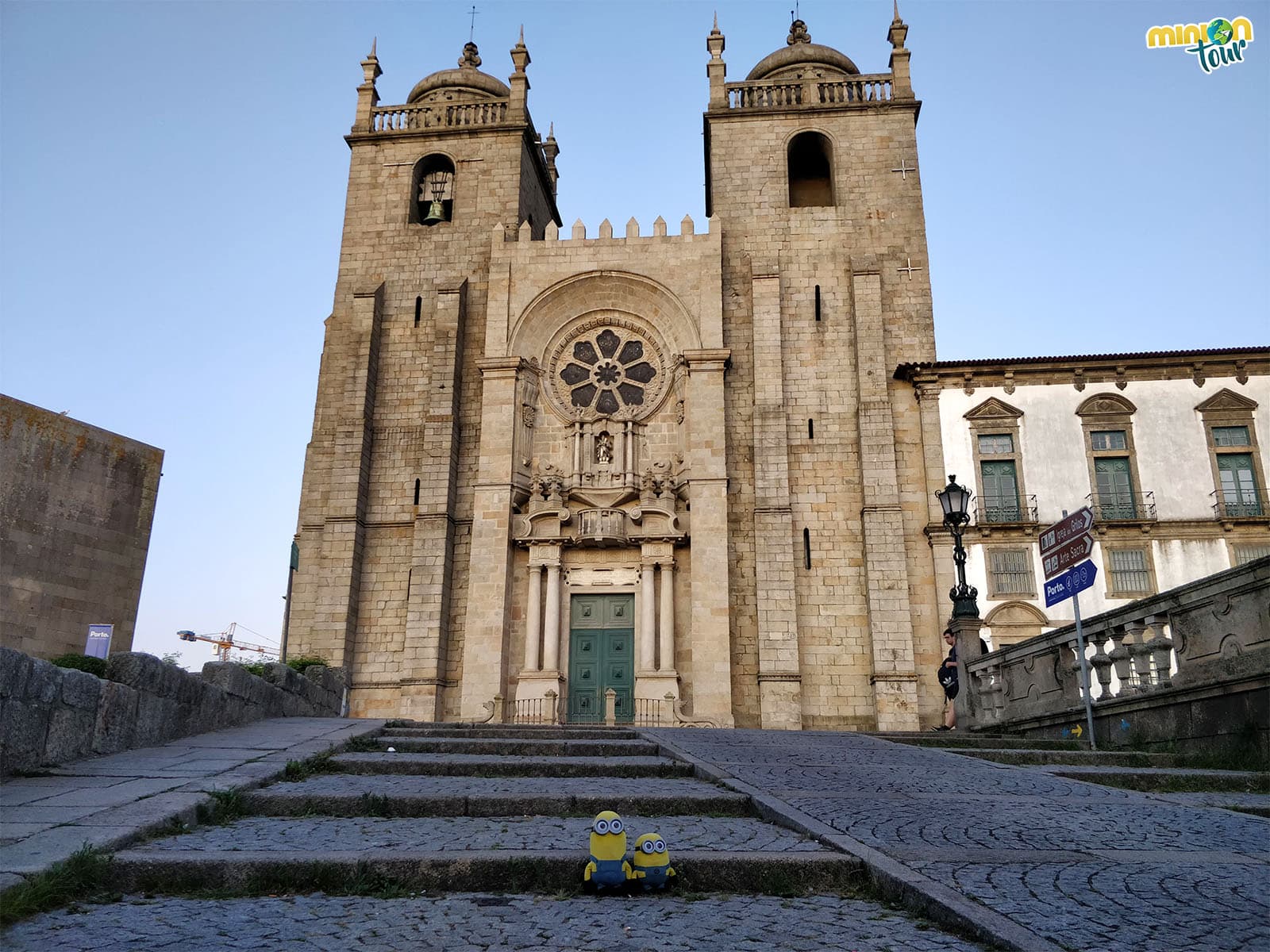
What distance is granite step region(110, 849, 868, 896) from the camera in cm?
453

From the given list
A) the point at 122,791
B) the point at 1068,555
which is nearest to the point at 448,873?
the point at 122,791

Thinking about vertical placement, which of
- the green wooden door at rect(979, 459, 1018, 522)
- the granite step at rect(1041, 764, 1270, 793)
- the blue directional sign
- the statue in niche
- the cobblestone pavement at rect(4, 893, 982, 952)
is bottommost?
the cobblestone pavement at rect(4, 893, 982, 952)

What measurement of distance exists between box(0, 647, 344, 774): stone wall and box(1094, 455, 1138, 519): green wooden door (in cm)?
1858

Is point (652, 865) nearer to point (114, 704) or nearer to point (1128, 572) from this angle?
point (114, 704)

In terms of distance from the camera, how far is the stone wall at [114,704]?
6.34 meters

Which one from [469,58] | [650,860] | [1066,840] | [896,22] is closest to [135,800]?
[650,860]

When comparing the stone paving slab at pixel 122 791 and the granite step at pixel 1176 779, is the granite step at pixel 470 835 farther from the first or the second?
the granite step at pixel 1176 779

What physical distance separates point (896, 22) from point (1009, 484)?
46.9 ft

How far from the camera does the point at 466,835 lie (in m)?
5.49

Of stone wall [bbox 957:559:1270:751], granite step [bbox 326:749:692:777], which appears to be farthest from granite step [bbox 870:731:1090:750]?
granite step [bbox 326:749:692:777]

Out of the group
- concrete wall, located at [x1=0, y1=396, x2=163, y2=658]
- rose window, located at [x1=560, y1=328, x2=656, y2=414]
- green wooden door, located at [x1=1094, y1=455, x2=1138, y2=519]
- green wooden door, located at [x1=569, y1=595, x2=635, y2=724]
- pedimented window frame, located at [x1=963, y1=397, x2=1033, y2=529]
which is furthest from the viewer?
rose window, located at [x1=560, y1=328, x2=656, y2=414]

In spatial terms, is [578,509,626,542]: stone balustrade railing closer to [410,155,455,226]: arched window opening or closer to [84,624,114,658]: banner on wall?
[410,155,455,226]: arched window opening

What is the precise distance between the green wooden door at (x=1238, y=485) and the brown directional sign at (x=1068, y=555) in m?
13.6

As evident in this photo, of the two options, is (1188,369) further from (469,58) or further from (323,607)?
(469,58)
